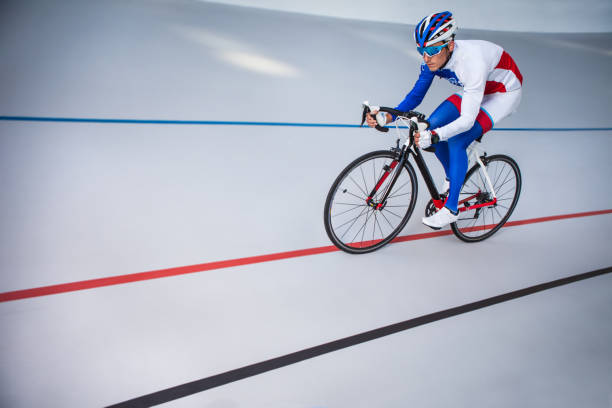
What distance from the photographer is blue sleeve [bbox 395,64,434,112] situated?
82.2 inches

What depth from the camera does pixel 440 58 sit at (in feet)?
6.14

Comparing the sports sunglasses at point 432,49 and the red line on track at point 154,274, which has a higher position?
the sports sunglasses at point 432,49

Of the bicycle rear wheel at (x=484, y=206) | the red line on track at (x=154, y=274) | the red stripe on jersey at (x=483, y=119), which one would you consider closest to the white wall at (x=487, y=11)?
the bicycle rear wheel at (x=484, y=206)

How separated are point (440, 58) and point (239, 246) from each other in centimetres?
156

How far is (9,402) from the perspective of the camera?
4.24 feet

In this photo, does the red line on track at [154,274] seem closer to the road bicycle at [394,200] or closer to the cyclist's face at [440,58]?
the road bicycle at [394,200]

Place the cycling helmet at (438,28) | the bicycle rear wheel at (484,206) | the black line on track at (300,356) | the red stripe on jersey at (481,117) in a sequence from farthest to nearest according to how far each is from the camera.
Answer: the bicycle rear wheel at (484,206) → the red stripe on jersey at (481,117) → the cycling helmet at (438,28) → the black line on track at (300,356)

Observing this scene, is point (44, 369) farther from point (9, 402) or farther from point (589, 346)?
point (589, 346)

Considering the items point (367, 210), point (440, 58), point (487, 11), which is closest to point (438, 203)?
point (367, 210)

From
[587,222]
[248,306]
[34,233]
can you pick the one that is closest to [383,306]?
[248,306]

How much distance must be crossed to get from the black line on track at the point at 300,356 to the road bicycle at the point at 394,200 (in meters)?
0.59

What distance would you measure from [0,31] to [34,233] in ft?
10.1

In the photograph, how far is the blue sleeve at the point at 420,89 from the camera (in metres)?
2.09

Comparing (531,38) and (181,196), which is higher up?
(531,38)
